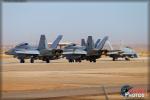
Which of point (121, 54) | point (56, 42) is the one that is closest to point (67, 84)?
point (56, 42)

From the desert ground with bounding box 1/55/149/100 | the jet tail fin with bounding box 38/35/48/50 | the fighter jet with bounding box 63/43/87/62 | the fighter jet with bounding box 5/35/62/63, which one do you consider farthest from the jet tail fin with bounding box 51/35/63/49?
the desert ground with bounding box 1/55/149/100

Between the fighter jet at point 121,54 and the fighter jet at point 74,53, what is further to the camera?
the fighter jet at point 121,54

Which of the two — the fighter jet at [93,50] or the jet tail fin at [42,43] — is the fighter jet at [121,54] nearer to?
the fighter jet at [93,50]

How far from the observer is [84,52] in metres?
80.9

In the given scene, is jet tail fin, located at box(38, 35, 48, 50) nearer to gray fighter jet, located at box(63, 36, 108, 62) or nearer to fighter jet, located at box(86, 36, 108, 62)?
gray fighter jet, located at box(63, 36, 108, 62)

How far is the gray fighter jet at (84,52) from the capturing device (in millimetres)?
80000

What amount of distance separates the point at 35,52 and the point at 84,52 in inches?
425

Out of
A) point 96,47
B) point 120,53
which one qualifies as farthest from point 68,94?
point 120,53

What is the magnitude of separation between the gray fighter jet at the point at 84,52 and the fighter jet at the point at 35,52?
4.04 meters

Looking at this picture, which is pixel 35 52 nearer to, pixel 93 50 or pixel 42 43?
pixel 42 43

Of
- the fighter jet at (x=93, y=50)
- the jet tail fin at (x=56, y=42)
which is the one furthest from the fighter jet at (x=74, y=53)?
the jet tail fin at (x=56, y=42)

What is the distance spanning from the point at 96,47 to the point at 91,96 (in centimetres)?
6385

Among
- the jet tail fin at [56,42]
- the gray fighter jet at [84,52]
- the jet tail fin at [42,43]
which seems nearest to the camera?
the jet tail fin at [42,43]

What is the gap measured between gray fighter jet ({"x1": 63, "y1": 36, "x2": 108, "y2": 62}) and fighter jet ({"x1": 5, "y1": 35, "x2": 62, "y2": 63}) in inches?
159
